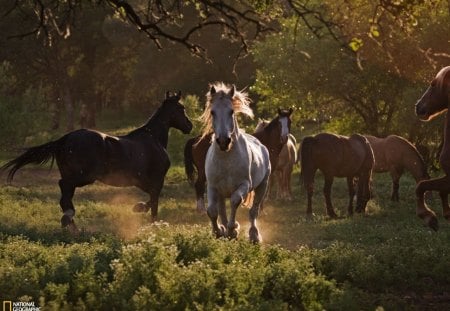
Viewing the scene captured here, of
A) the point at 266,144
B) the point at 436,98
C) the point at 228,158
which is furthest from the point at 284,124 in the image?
the point at 436,98

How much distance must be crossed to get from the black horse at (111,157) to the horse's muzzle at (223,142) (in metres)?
4.39

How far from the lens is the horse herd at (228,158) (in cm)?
1242

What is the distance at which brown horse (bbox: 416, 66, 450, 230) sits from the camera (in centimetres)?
1173

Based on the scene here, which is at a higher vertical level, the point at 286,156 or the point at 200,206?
the point at 286,156

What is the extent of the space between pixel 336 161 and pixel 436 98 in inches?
353

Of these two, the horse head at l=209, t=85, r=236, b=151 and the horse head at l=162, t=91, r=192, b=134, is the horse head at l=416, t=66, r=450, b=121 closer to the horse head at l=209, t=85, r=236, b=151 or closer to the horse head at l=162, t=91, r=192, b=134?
the horse head at l=209, t=85, r=236, b=151

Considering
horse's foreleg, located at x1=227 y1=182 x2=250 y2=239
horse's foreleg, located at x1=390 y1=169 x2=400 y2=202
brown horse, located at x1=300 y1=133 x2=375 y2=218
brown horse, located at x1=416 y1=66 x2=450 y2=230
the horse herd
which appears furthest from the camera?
horse's foreleg, located at x1=390 y1=169 x2=400 y2=202

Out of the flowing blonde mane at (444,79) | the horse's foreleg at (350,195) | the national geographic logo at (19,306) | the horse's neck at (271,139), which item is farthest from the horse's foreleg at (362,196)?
the national geographic logo at (19,306)

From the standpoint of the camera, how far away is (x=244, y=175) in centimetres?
1303

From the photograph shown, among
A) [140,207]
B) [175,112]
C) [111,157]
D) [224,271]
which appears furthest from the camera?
[175,112]

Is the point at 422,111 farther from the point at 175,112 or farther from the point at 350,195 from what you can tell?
the point at 350,195

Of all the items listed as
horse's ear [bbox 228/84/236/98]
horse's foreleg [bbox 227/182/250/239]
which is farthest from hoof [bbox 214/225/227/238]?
horse's ear [bbox 228/84/236/98]

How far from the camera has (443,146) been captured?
12.0 m

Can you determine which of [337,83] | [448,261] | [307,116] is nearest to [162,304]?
[448,261]
